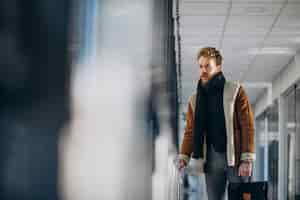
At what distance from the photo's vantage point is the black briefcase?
64.1 inches

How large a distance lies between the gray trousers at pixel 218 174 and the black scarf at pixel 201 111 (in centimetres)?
4

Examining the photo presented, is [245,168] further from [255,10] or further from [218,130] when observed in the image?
[255,10]

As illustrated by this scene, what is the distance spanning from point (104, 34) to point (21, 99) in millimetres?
196

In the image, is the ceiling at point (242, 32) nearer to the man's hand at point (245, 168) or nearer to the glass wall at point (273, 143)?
the glass wall at point (273, 143)

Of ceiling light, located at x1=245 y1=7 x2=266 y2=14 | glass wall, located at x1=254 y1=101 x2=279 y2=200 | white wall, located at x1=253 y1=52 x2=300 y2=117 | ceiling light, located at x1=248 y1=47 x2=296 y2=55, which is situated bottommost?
glass wall, located at x1=254 y1=101 x2=279 y2=200

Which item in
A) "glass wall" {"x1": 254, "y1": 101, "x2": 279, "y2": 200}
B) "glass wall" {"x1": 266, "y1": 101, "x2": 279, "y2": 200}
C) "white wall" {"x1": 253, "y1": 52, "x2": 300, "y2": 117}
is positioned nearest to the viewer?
"white wall" {"x1": 253, "y1": 52, "x2": 300, "y2": 117}

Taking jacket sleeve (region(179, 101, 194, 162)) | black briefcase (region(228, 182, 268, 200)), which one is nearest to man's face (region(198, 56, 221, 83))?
jacket sleeve (region(179, 101, 194, 162))

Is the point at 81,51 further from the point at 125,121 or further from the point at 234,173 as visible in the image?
the point at 234,173

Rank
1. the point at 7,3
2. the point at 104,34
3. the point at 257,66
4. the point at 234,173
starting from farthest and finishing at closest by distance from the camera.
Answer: the point at 257,66 → the point at 234,173 → the point at 104,34 → the point at 7,3

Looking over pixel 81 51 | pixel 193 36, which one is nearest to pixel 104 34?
pixel 81 51

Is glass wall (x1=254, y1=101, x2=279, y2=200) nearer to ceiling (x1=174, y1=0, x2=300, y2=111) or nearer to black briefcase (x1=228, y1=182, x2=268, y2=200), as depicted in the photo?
ceiling (x1=174, y1=0, x2=300, y2=111)

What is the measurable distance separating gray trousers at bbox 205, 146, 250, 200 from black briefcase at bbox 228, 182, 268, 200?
5 centimetres

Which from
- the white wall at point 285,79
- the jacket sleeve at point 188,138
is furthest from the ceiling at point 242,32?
the jacket sleeve at point 188,138

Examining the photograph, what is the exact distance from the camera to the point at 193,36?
7.61m
